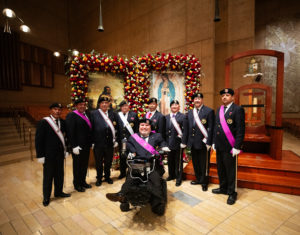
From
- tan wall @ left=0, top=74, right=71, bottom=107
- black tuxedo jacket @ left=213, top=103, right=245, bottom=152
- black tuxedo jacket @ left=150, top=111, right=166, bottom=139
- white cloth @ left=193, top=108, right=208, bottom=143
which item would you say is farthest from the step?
Result: tan wall @ left=0, top=74, right=71, bottom=107

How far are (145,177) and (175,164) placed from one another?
147 cm

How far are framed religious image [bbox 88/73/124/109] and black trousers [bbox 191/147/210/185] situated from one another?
115 inches

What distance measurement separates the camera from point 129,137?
2.90m

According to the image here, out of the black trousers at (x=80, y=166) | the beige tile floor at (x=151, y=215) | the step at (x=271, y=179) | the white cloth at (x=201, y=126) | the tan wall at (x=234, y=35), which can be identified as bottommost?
the beige tile floor at (x=151, y=215)

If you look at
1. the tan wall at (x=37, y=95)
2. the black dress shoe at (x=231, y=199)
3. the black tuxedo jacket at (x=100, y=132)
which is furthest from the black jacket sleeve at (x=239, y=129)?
the tan wall at (x=37, y=95)

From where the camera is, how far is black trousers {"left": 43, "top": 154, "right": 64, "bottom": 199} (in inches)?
107

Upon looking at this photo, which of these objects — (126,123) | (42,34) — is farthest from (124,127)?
(42,34)

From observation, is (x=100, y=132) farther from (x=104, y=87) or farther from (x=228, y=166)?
(x=228, y=166)

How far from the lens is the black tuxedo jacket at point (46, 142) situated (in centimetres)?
264

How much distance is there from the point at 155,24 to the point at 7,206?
8.91 meters

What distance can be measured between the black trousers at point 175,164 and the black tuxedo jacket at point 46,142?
7.30 ft

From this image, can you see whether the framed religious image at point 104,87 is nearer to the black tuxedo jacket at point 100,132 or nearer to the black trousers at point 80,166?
the black tuxedo jacket at point 100,132

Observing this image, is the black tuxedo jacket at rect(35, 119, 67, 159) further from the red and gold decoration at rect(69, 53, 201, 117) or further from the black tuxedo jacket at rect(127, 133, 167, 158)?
the red and gold decoration at rect(69, 53, 201, 117)

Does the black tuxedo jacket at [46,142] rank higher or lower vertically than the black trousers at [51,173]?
higher
